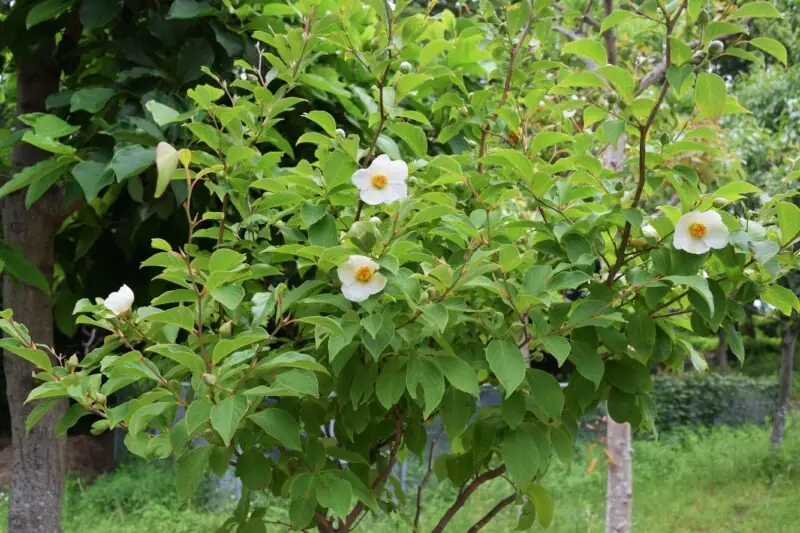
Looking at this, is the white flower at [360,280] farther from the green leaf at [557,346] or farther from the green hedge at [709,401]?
the green hedge at [709,401]

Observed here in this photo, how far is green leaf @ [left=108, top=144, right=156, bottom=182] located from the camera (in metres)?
1.33

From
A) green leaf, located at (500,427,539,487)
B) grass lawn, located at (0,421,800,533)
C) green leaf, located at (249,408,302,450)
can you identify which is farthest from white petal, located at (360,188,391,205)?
grass lawn, located at (0,421,800,533)

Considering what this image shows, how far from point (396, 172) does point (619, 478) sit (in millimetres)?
2471

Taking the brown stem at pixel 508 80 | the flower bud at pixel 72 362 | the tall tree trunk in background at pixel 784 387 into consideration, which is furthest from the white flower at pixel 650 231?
the tall tree trunk in background at pixel 784 387

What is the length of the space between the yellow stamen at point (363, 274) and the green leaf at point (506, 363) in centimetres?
19

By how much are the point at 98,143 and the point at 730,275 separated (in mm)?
1285

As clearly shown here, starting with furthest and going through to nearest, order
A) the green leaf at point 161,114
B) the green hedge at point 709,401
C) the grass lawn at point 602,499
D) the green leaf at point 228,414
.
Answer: the green hedge at point 709,401, the grass lawn at point 602,499, the green leaf at point 161,114, the green leaf at point 228,414

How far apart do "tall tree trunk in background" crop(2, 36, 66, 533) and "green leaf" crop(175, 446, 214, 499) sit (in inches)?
40.7

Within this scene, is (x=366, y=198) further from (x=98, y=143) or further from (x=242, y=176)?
(x=98, y=143)

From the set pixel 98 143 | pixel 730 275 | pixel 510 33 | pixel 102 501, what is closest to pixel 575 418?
pixel 730 275

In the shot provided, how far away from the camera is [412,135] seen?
1.33 m

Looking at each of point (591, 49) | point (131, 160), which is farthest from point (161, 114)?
point (591, 49)

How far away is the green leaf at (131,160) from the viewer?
4.38 ft

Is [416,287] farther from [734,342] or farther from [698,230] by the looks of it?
[734,342]
